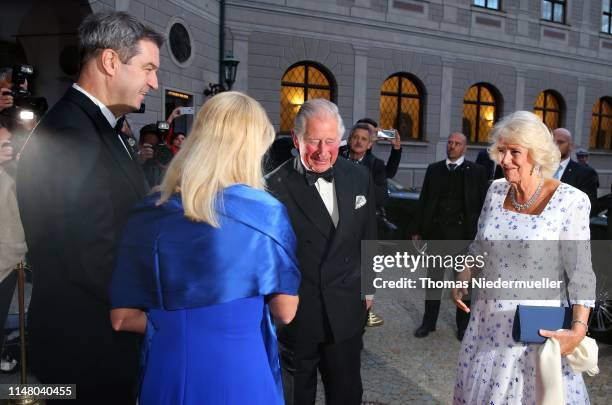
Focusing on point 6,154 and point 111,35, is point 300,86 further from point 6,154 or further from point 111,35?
point 111,35

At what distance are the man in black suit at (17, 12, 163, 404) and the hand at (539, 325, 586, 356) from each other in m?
1.80

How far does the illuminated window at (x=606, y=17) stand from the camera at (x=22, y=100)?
22.4m

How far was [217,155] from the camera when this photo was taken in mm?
1705

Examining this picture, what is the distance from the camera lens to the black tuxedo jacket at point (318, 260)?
9.05ft

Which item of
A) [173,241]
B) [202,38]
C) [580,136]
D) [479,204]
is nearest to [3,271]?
[173,241]

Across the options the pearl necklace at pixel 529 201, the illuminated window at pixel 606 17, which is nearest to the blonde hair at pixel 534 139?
the pearl necklace at pixel 529 201

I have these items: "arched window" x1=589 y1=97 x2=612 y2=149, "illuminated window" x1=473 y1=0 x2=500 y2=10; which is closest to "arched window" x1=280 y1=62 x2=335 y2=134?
"illuminated window" x1=473 y1=0 x2=500 y2=10

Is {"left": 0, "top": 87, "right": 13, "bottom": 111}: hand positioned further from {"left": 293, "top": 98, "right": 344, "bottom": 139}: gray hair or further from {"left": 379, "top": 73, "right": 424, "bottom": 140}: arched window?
{"left": 379, "top": 73, "right": 424, "bottom": 140}: arched window

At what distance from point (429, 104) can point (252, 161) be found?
53.3 ft

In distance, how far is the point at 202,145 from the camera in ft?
5.66

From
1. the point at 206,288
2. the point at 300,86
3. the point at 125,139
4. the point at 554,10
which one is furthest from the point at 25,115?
Answer: the point at 554,10

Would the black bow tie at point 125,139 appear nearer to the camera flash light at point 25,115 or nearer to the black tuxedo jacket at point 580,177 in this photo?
the camera flash light at point 25,115

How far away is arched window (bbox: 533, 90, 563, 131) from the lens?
19.8 meters

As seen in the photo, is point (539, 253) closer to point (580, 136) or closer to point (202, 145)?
point (202, 145)
